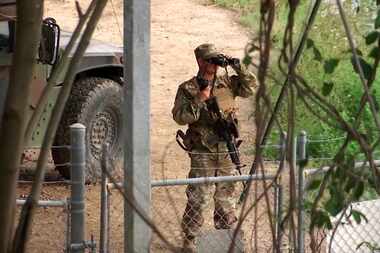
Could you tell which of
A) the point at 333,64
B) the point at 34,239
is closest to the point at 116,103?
the point at 34,239

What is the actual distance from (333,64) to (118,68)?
21.8ft

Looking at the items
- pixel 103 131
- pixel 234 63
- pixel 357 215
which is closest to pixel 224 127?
pixel 234 63

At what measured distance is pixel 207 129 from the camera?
19.4 feet

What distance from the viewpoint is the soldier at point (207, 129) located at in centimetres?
577

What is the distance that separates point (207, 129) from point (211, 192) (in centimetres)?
41

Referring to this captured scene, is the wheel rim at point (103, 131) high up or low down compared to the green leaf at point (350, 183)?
down

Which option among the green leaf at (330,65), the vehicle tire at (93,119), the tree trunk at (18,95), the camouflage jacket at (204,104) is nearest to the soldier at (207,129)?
the camouflage jacket at (204,104)

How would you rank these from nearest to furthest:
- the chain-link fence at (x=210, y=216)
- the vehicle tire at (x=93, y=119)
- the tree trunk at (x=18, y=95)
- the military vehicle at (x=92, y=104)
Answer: the tree trunk at (x=18, y=95), the chain-link fence at (x=210, y=216), the military vehicle at (x=92, y=104), the vehicle tire at (x=93, y=119)

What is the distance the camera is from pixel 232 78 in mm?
6129

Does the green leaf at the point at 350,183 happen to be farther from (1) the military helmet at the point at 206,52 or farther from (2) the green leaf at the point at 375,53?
(1) the military helmet at the point at 206,52

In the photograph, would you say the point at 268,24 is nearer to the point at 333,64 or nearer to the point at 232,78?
the point at 333,64

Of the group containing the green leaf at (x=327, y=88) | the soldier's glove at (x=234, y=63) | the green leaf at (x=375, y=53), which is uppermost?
the green leaf at (x=375, y=53)

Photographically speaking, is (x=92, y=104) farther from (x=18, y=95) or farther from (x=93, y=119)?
(x=18, y=95)

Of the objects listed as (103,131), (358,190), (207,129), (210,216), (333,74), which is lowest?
(210,216)
